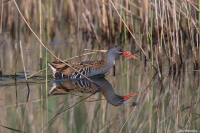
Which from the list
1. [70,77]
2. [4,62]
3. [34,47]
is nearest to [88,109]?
[70,77]

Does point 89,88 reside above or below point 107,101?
above

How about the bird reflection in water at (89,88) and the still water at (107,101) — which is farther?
the bird reflection in water at (89,88)

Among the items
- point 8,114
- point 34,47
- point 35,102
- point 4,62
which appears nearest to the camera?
point 8,114

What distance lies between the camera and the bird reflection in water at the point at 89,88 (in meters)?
6.90

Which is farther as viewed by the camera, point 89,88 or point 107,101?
point 89,88

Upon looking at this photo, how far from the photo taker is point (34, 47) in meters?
11.8

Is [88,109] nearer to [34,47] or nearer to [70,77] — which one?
[70,77]

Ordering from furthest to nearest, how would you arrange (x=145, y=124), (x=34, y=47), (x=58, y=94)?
1. (x=34, y=47)
2. (x=58, y=94)
3. (x=145, y=124)

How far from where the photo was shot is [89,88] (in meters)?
7.60

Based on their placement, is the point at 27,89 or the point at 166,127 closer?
the point at 166,127

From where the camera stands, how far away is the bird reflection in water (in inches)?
272

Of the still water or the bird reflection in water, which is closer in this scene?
the still water

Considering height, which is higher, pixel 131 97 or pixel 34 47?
pixel 34 47

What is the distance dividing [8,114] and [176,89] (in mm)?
2447
